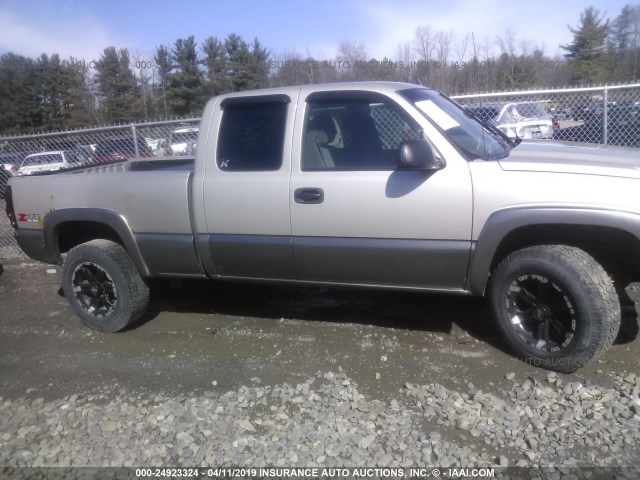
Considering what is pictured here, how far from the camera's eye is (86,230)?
5035 mm

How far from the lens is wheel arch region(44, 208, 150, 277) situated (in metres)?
4.61

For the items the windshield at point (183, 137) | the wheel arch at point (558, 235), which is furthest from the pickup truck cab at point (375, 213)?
the windshield at point (183, 137)

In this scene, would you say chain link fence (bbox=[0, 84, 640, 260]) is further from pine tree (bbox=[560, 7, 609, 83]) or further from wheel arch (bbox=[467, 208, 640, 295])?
pine tree (bbox=[560, 7, 609, 83])

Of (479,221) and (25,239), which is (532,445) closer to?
(479,221)

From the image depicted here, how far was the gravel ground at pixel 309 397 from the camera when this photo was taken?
9.75 ft

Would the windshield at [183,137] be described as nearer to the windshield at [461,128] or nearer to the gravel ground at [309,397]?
the gravel ground at [309,397]

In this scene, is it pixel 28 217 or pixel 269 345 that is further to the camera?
pixel 28 217

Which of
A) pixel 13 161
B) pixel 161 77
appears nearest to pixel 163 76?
pixel 161 77

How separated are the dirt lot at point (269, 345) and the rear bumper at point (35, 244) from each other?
69cm

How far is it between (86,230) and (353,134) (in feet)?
8.69

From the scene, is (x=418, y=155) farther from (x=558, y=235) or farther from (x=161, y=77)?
(x=161, y=77)

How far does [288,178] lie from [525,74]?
69.9ft

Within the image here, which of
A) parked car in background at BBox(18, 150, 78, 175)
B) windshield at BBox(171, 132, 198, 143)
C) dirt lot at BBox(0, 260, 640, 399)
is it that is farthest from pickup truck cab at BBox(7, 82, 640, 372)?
parked car in background at BBox(18, 150, 78, 175)

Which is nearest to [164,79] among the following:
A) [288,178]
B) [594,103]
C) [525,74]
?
[525,74]
